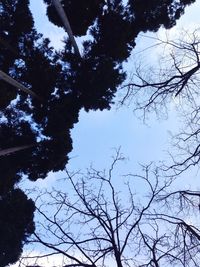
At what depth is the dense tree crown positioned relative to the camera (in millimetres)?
12961

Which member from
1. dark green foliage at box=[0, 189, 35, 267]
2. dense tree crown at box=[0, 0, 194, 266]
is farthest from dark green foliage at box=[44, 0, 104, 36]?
dark green foliage at box=[0, 189, 35, 267]

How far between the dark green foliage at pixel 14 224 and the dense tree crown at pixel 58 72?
48mm

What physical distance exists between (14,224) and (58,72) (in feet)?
15.3

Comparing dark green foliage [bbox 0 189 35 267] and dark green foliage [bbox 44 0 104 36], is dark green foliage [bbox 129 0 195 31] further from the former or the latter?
dark green foliage [bbox 0 189 35 267]

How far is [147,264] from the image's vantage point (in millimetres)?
10242

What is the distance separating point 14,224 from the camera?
12492 mm

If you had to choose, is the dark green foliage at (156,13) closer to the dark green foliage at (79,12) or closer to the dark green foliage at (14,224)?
the dark green foliage at (79,12)

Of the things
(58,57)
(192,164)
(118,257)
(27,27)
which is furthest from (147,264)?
(27,27)

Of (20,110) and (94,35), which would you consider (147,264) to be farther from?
(94,35)

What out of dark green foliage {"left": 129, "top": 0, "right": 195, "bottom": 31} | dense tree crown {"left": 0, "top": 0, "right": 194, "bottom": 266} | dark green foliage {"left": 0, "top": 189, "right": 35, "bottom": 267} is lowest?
dark green foliage {"left": 0, "top": 189, "right": 35, "bottom": 267}

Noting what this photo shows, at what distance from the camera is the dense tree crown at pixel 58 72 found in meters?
13.0

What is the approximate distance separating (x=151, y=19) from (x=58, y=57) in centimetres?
311

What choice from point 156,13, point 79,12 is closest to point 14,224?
point 79,12

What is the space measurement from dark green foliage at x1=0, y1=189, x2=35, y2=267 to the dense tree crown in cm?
5
